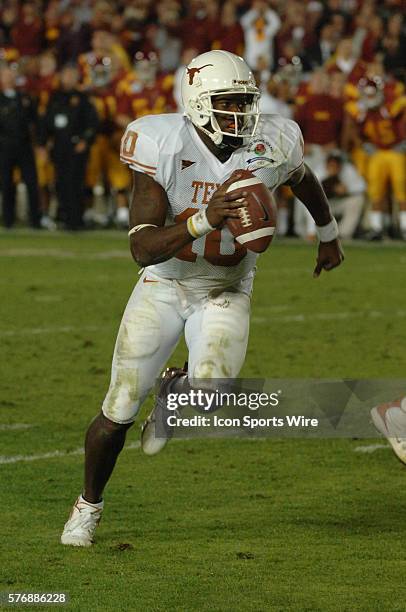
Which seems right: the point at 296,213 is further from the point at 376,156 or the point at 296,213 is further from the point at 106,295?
the point at 106,295

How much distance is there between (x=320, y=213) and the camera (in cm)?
506

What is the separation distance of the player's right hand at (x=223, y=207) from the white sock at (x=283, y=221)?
10562mm

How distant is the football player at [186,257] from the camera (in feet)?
14.8

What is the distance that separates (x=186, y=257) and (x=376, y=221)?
32.8ft

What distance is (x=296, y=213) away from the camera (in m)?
15.0

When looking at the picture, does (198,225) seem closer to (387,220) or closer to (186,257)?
(186,257)

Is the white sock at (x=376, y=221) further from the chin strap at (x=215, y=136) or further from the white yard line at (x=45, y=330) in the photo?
the chin strap at (x=215, y=136)

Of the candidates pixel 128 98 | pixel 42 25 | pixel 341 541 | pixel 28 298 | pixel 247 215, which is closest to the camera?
pixel 247 215

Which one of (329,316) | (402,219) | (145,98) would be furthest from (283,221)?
(329,316)

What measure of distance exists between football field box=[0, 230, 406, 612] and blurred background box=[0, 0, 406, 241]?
5295 mm

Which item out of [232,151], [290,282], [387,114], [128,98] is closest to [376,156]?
[387,114]

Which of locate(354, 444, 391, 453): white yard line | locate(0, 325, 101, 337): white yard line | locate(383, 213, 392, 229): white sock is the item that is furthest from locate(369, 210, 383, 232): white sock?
locate(354, 444, 391, 453): white yard line

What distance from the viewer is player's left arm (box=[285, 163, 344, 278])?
4938 mm

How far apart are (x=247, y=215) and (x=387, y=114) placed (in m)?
10.4
